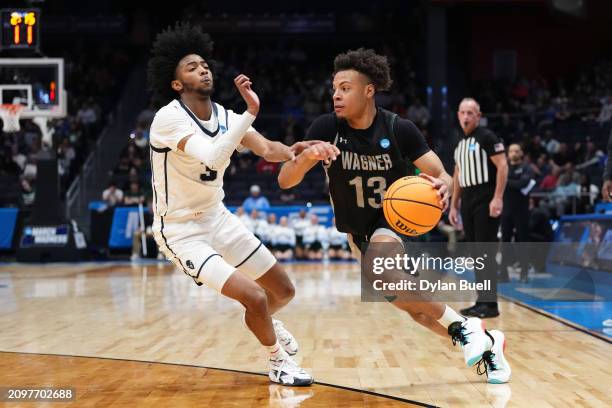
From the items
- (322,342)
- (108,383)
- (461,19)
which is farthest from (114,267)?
(461,19)

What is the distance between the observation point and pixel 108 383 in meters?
4.97

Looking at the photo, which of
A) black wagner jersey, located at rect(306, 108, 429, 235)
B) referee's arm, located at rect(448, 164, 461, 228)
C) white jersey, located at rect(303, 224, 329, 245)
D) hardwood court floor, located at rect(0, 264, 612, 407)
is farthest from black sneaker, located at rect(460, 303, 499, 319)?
white jersey, located at rect(303, 224, 329, 245)

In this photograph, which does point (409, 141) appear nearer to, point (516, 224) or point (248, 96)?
point (248, 96)

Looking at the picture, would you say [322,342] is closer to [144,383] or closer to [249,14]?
[144,383]

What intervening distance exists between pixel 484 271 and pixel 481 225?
3.01 ft

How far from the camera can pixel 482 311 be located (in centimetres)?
801

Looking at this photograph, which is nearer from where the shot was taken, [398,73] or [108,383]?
[108,383]

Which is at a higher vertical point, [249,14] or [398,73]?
[249,14]

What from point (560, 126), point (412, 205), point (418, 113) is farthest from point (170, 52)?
point (418, 113)

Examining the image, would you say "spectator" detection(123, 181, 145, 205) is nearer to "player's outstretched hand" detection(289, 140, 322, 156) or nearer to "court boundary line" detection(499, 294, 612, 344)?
"court boundary line" detection(499, 294, 612, 344)

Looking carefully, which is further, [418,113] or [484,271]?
[418,113]

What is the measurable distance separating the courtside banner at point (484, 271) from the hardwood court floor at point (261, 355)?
0.49m

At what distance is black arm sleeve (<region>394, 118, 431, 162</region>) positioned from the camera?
16.9 ft

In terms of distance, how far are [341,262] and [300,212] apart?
54.3 inches
